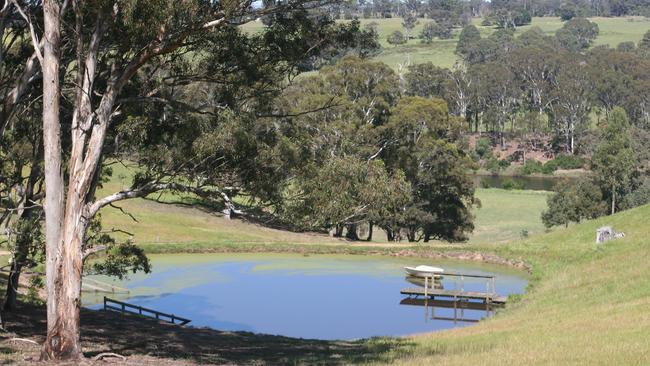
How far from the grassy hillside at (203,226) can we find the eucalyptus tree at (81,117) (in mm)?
24878

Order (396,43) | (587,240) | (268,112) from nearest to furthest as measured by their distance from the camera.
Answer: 1. (268,112)
2. (587,240)
3. (396,43)

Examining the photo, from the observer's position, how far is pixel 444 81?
12800 cm

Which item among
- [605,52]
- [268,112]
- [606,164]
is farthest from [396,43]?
[268,112]

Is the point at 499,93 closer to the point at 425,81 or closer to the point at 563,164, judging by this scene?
the point at 425,81

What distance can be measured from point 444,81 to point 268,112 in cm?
10703

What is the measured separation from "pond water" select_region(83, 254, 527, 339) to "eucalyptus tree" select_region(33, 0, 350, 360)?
12.7 metres

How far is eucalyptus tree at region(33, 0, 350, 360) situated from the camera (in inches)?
628

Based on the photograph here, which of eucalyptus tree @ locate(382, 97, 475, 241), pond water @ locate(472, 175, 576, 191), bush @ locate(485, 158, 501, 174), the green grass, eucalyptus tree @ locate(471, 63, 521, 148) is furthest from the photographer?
eucalyptus tree @ locate(471, 63, 521, 148)

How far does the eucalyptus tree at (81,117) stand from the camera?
15.9m

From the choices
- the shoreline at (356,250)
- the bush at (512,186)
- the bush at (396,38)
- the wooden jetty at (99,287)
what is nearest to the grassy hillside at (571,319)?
the shoreline at (356,250)

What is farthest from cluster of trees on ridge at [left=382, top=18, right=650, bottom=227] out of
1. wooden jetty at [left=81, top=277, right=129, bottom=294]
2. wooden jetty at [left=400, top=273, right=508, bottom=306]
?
wooden jetty at [left=81, top=277, right=129, bottom=294]

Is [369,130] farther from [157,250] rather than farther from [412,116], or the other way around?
[157,250]

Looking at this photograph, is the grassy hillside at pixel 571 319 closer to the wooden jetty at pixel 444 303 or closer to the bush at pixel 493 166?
the wooden jetty at pixel 444 303

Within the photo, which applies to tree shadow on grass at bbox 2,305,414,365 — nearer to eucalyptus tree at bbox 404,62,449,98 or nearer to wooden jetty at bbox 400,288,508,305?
wooden jetty at bbox 400,288,508,305
